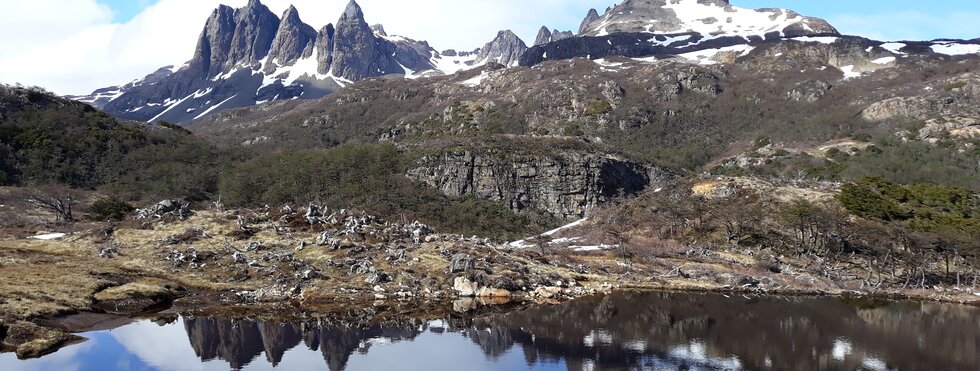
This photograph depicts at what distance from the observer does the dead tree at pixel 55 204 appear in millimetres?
82650

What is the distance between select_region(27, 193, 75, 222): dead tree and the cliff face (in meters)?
61.2

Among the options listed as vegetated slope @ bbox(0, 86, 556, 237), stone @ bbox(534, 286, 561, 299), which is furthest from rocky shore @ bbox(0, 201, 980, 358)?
vegetated slope @ bbox(0, 86, 556, 237)

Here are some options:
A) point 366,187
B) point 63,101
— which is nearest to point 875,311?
point 366,187

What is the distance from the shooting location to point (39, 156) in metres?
119

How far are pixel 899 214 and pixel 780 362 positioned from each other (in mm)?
58551

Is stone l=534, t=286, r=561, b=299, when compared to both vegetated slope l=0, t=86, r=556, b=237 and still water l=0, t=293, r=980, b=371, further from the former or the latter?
vegetated slope l=0, t=86, r=556, b=237

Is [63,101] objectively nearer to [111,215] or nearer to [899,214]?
[111,215]

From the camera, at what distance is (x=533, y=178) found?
13038 cm

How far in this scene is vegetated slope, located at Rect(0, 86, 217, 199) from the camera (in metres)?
118

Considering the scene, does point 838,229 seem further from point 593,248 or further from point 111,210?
point 111,210

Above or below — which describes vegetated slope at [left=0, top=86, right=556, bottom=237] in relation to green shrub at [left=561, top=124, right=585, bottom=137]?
below

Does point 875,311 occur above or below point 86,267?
below

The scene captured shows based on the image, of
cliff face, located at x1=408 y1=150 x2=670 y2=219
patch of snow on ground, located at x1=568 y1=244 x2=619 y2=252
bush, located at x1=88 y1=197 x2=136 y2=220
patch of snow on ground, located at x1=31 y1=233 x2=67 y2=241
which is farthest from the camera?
cliff face, located at x1=408 y1=150 x2=670 y2=219

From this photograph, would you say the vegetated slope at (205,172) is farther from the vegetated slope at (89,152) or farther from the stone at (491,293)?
the stone at (491,293)
